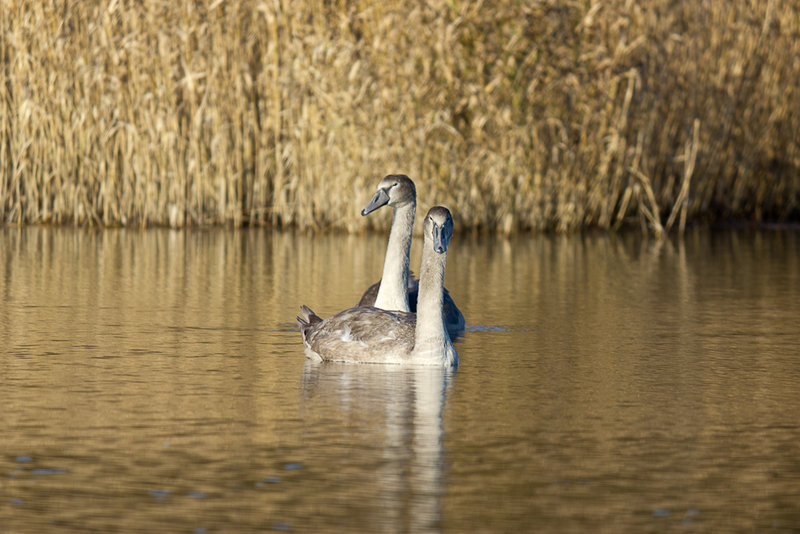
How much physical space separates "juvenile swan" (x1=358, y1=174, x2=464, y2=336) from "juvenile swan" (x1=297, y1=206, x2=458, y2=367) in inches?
27.4

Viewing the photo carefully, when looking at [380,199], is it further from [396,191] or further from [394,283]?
[394,283]

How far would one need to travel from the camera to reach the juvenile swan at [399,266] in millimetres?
9703

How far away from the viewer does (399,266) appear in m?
9.73

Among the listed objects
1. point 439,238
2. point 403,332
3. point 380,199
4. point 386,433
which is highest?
point 380,199

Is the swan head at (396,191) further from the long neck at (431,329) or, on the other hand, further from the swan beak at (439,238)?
the long neck at (431,329)

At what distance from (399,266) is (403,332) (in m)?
1.30

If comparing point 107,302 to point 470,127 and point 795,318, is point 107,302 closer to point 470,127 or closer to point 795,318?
point 795,318

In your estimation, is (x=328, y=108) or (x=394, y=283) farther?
(x=328, y=108)

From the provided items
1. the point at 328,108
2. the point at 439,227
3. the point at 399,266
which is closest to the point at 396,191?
the point at 399,266

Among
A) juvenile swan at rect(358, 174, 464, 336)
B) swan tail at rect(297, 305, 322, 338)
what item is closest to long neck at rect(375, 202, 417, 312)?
juvenile swan at rect(358, 174, 464, 336)

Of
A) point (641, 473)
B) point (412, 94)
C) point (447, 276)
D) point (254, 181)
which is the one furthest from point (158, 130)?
point (641, 473)

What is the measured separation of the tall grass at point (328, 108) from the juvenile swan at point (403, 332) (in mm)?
8831

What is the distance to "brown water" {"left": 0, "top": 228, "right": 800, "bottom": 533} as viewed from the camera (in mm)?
5113

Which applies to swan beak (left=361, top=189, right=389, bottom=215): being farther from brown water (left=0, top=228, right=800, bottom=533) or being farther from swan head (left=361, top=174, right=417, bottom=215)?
brown water (left=0, top=228, right=800, bottom=533)
